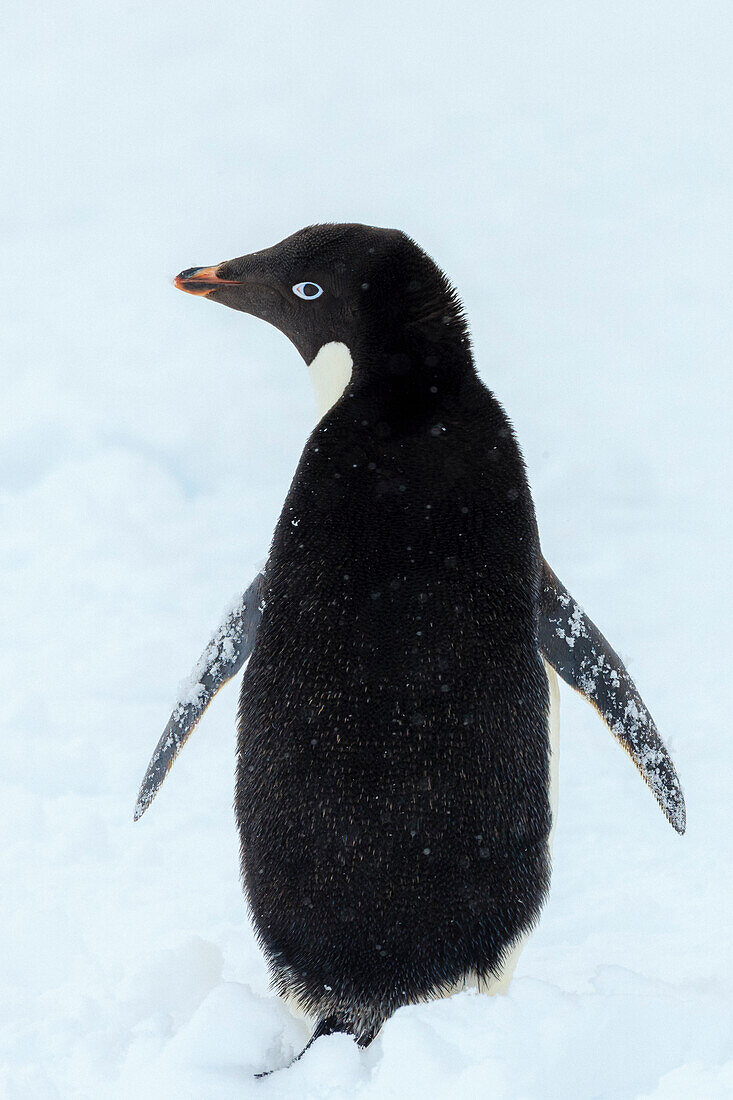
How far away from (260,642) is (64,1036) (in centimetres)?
82

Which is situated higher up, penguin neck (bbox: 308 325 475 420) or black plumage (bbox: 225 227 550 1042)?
penguin neck (bbox: 308 325 475 420)

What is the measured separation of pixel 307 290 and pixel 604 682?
1058 mm

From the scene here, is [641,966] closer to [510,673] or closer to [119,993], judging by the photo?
[510,673]

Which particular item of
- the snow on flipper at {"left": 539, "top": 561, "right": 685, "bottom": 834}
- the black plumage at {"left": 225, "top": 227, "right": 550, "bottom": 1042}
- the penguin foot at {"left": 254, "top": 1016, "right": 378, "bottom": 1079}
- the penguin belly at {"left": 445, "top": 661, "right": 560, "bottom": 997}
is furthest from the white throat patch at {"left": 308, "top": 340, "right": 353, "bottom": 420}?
the penguin foot at {"left": 254, "top": 1016, "right": 378, "bottom": 1079}

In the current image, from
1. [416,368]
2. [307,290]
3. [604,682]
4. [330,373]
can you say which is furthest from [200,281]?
[604,682]

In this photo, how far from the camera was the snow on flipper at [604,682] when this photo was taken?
194cm

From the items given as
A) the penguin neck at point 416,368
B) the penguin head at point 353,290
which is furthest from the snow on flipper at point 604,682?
the penguin head at point 353,290

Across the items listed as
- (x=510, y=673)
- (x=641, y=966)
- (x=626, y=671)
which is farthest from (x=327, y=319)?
(x=641, y=966)

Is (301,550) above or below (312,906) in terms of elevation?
above

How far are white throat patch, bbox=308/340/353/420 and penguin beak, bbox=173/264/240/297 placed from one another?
377mm

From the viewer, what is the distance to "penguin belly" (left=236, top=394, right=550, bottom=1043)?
1.66 meters

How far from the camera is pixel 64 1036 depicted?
1.79m

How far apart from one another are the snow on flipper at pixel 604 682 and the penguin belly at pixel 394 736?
12cm

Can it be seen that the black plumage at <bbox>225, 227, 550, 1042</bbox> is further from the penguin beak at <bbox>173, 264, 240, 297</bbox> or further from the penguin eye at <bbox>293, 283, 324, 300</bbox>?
the penguin beak at <bbox>173, 264, 240, 297</bbox>
